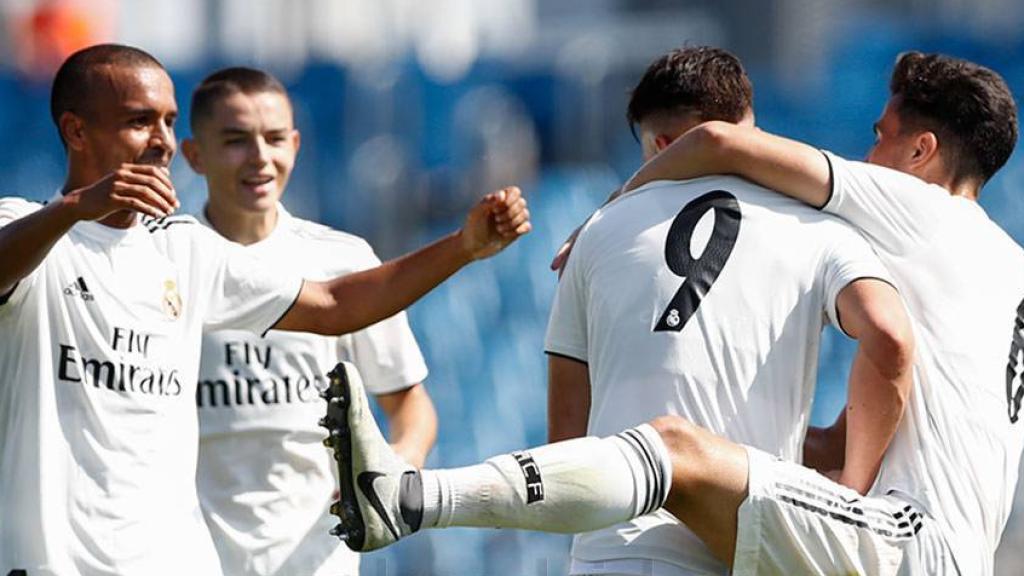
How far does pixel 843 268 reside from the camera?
552cm

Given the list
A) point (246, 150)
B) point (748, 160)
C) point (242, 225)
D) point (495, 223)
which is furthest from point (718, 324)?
point (246, 150)

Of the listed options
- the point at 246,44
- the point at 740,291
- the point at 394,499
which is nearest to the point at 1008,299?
the point at 740,291

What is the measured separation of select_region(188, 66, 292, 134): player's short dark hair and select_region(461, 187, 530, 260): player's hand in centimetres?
213

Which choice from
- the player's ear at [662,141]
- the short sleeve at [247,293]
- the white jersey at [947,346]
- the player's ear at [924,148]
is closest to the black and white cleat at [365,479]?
the short sleeve at [247,293]

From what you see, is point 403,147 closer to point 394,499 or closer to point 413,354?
point 413,354

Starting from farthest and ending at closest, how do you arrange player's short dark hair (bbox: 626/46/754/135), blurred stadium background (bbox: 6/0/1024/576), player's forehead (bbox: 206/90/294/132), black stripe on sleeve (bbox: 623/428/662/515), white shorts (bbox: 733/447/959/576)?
blurred stadium background (bbox: 6/0/1024/576)
player's forehead (bbox: 206/90/294/132)
player's short dark hair (bbox: 626/46/754/135)
white shorts (bbox: 733/447/959/576)
black stripe on sleeve (bbox: 623/428/662/515)

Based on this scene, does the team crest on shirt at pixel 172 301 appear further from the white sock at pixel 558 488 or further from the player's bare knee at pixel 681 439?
the player's bare knee at pixel 681 439

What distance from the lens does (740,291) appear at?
18.2ft

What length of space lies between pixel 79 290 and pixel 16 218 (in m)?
0.27

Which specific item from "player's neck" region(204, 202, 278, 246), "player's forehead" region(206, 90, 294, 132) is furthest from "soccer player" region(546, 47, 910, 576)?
"player's forehead" region(206, 90, 294, 132)

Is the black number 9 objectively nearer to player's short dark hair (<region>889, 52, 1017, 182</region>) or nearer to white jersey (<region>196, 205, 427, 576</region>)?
player's short dark hair (<region>889, 52, 1017, 182</region>)

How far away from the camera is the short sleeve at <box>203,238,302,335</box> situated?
6.21 m

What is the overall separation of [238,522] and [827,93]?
6349mm

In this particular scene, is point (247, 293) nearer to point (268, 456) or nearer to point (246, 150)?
point (268, 456)
